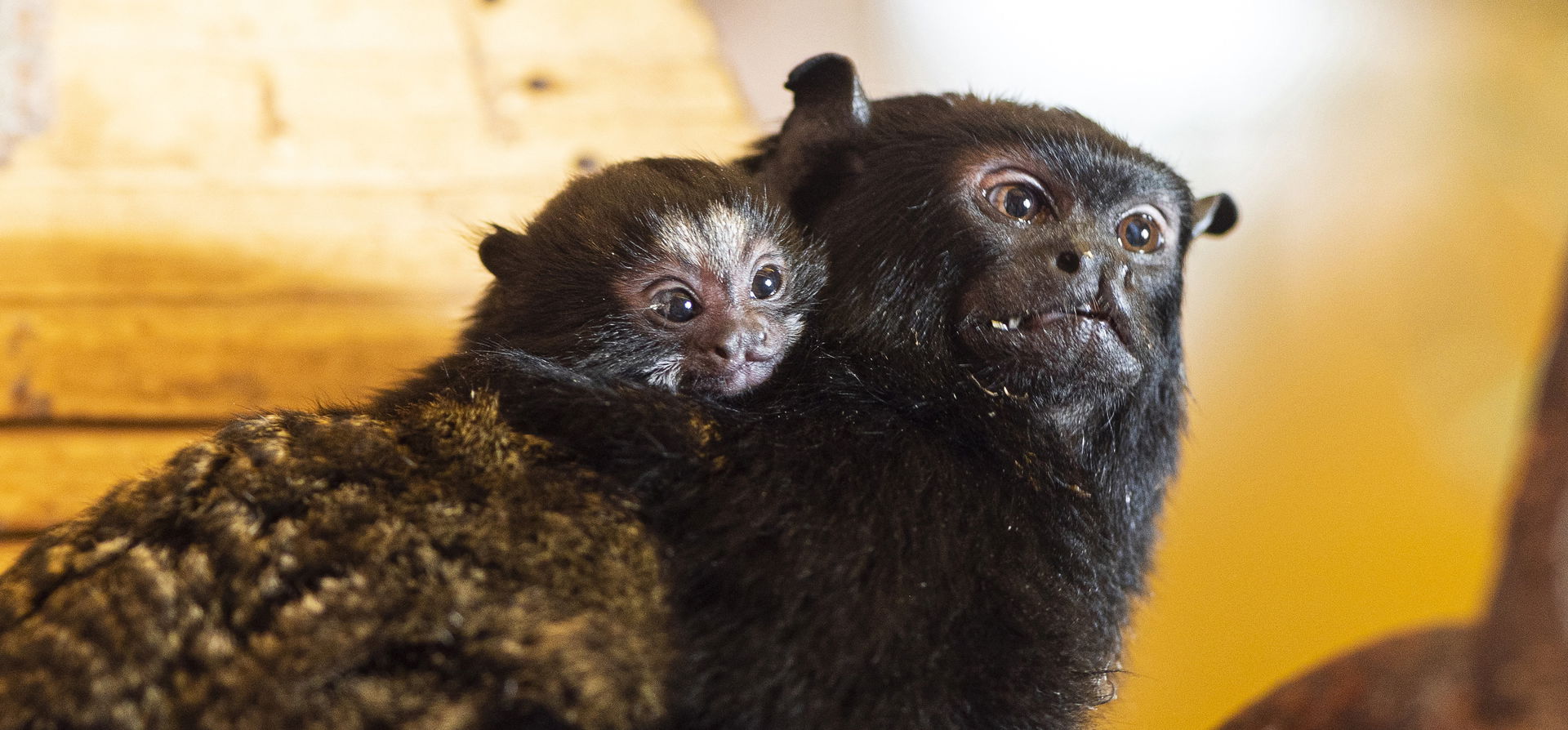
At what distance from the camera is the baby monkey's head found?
2.34m

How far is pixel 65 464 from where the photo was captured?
3.14m

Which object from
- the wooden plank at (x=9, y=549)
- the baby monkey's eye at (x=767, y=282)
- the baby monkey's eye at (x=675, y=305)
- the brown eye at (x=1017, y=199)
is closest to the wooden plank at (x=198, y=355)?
the wooden plank at (x=9, y=549)

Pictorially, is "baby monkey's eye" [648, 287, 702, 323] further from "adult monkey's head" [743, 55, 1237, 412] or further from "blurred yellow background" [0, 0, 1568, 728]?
"blurred yellow background" [0, 0, 1568, 728]

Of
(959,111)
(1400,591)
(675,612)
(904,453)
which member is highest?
(959,111)

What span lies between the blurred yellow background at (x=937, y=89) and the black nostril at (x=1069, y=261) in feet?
2.83

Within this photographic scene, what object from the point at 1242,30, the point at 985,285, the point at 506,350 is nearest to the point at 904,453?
the point at 985,285

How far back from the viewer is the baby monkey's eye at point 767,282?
2.41 metres

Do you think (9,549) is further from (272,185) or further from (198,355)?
(272,185)

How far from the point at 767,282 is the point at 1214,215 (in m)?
1.10

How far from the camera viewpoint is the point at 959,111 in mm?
2594

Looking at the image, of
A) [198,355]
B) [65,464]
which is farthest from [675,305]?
[65,464]

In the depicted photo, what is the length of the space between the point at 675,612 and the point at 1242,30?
3.17m

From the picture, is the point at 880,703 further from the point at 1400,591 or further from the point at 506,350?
the point at 1400,591

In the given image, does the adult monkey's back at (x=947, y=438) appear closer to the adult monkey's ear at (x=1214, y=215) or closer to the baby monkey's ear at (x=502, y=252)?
the adult monkey's ear at (x=1214, y=215)
